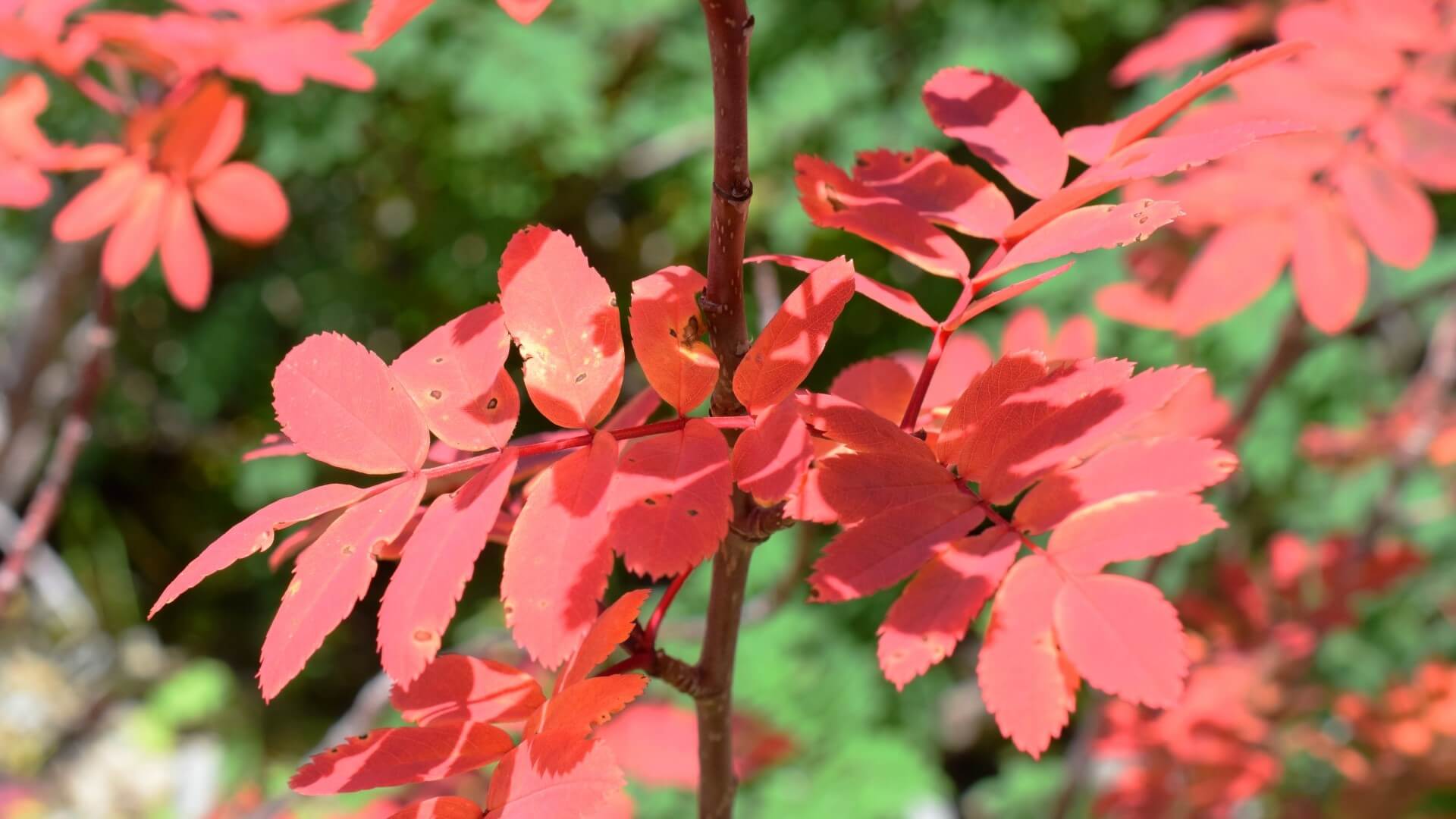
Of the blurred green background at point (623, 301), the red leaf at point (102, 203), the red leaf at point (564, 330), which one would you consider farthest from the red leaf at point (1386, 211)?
the blurred green background at point (623, 301)

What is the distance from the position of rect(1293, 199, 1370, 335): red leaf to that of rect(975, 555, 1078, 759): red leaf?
1.33 feet

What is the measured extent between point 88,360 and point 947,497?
0.76 m

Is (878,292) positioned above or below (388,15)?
below

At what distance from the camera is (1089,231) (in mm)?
391

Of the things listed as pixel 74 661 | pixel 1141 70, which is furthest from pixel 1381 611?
pixel 74 661

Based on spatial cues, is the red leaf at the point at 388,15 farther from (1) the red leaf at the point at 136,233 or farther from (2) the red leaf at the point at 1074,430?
(1) the red leaf at the point at 136,233

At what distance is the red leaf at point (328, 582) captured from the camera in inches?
13.6

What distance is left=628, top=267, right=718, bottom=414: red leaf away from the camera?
0.40m

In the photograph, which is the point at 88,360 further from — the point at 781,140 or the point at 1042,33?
the point at 1042,33

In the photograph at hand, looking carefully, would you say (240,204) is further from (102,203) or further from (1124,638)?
(1124,638)

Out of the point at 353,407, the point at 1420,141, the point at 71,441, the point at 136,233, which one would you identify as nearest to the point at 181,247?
the point at 136,233

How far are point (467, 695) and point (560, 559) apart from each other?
12cm

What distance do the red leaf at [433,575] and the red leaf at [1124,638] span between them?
0.20 metres

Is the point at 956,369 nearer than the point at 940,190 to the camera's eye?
No
